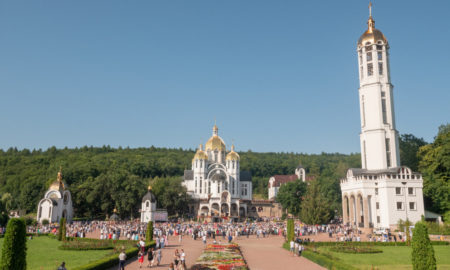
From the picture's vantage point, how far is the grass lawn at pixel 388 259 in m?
17.7

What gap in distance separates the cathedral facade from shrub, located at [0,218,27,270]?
164ft

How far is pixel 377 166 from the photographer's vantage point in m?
43.0

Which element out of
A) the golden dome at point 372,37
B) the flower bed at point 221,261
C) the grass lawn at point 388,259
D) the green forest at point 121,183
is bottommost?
the grass lawn at point 388,259

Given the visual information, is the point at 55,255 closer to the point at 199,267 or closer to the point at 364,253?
the point at 199,267

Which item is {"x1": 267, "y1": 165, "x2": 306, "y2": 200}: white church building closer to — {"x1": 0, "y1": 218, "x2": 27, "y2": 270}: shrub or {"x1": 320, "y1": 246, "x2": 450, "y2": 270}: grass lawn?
{"x1": 320, "y1": 246, "x2": 450, "y2": 270}: grass lawn

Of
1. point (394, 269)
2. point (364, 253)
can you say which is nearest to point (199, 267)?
point (394, 269)

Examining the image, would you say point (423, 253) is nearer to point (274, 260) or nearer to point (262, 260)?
point (274, 260)

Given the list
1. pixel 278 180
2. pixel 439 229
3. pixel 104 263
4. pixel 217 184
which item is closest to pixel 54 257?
pixel 104 263

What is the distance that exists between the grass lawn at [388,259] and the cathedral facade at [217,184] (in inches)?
1592

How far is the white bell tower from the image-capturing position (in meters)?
43.2

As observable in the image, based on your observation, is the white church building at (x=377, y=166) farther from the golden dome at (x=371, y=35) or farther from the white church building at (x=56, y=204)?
the white church building at (x=56, y=204)

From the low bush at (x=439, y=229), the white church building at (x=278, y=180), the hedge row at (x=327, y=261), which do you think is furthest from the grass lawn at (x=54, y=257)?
the white church building at (x=278, y=180)

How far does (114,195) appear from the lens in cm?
5338

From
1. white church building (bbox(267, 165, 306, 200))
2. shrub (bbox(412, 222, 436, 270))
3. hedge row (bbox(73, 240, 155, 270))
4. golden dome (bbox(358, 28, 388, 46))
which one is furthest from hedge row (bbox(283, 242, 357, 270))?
white church building (bbox(267, 165, 306, 200))
